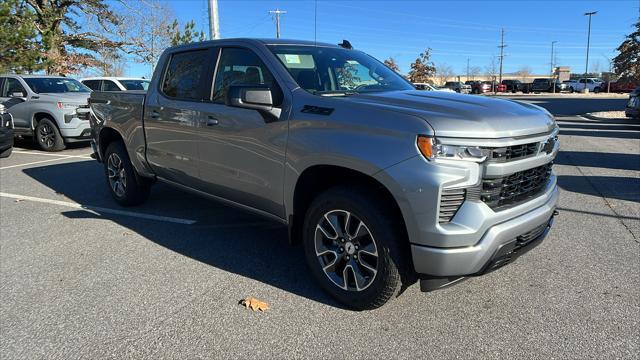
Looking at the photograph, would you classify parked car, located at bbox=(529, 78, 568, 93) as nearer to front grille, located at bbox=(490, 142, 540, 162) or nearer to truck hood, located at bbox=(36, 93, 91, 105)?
truck hood, located at bbox=(36, 93, 91, 105)

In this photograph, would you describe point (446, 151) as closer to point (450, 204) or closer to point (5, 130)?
point (450, 204)

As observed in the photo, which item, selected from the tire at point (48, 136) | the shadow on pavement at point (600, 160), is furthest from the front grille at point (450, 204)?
the tire at point (48, 136)

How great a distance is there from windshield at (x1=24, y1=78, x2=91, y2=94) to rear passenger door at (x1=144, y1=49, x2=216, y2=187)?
329 inches

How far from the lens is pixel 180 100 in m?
4.74

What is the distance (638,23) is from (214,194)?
26694 mm

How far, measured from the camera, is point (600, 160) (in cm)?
956

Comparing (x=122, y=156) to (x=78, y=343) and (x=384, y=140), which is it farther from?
(x=384, y=140)

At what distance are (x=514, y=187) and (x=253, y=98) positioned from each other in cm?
192

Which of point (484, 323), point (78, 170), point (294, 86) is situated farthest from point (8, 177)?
point (484, 323)

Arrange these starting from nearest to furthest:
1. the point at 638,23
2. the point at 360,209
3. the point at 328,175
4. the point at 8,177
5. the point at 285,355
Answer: the point at 285,355
the point at 360,209
the point at 328,175
the point at 8,177
the point at 638,23

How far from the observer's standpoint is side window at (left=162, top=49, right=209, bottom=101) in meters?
4.58

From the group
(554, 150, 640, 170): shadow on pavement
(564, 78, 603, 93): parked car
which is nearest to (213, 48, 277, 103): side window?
(554, 150, 640, 170): shadow on pavement

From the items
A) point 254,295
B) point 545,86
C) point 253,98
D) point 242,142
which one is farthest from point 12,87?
point 545,86

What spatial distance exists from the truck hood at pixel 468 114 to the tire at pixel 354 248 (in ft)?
2.17
